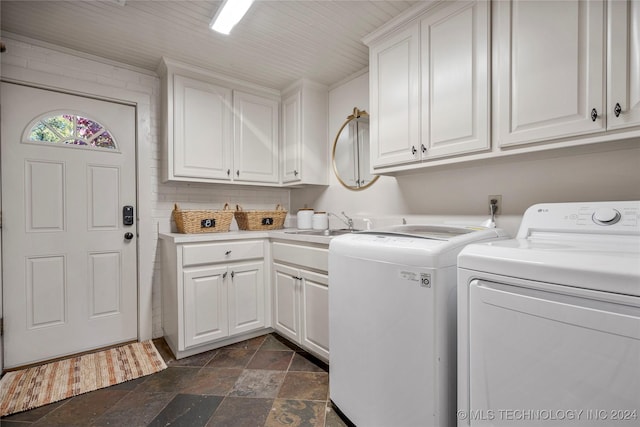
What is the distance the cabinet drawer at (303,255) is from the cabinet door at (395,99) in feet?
2.36


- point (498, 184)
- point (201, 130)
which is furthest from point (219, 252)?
point (498, 184)

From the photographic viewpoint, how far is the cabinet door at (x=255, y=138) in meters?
2.72

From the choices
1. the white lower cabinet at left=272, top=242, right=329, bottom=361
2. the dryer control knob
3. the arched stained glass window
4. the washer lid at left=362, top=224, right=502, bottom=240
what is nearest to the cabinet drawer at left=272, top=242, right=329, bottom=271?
the white lower cabinet at left=272, top=242, right=329, bottom=361

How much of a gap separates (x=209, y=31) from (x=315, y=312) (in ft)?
6.80

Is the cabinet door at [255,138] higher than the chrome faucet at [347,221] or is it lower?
higher

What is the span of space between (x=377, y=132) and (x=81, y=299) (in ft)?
8.49

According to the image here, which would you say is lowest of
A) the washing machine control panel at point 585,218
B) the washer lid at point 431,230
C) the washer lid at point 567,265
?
the washer lid at point 567,265

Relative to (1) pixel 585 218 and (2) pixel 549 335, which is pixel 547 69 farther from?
(2) pixel 549 335

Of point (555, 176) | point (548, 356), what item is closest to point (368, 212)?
point (555, 176)

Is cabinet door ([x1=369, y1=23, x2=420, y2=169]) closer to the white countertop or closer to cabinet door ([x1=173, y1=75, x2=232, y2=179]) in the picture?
the white countertop

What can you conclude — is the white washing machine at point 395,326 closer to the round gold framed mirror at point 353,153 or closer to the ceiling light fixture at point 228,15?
the round gold framed mirror at point 353,153

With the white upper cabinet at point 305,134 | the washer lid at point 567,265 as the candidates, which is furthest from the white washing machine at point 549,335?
the white upper cabinet at point 305,134

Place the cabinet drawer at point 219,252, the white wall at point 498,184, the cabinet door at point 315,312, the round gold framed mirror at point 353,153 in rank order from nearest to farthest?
the white wall at point 498,184, the cabinet door at point 315,312, the cabinet drawer at point 219,252, the round gold framed mirror at point 353,153

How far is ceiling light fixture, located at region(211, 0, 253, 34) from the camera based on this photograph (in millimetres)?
1664
